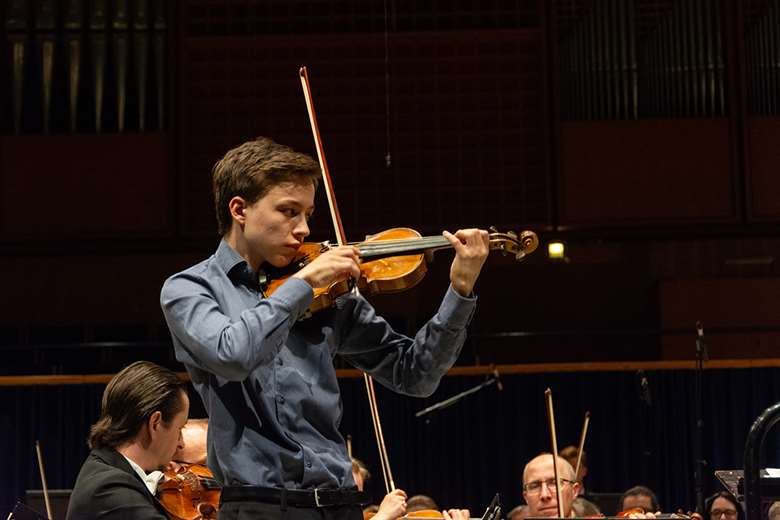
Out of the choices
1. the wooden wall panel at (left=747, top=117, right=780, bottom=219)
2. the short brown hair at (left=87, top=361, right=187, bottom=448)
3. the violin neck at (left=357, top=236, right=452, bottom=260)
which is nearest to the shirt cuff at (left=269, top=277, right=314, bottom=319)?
the violin neck at (left=357, top=236, right=452, bottom=260)

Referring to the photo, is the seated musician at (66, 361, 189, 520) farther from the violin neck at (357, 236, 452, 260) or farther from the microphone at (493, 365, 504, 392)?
the microphone at (493, 365, 504, 392)

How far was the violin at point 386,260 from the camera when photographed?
239 centimetres

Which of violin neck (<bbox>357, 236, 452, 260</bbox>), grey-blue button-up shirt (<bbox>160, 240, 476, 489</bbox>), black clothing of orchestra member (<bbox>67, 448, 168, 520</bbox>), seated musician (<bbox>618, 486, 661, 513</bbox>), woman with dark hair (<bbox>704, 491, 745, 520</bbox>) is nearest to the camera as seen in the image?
grey-blue button-up shirt (<bbox>160, 240, 476, 489</bbox>)

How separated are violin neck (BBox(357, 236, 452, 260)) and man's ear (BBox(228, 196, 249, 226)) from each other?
25 cm

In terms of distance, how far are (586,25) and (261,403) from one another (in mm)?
6640

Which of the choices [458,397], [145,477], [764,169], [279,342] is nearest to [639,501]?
[458,397]

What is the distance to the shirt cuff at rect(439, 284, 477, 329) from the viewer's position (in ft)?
7.90

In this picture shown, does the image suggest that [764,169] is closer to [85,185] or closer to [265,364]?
[85,185]

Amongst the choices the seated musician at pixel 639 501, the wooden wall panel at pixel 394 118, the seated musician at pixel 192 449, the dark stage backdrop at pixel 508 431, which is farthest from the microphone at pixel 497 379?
the seated musician at pixel 192 449

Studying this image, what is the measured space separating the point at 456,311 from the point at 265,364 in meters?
0.41

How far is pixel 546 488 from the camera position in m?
5.25

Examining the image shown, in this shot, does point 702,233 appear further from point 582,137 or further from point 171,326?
point 171,326

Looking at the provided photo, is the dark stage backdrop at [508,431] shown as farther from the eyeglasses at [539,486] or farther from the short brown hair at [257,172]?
the short brown hair at [257,172]

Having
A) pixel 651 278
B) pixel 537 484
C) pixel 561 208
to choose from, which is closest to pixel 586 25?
pixel 561 208
